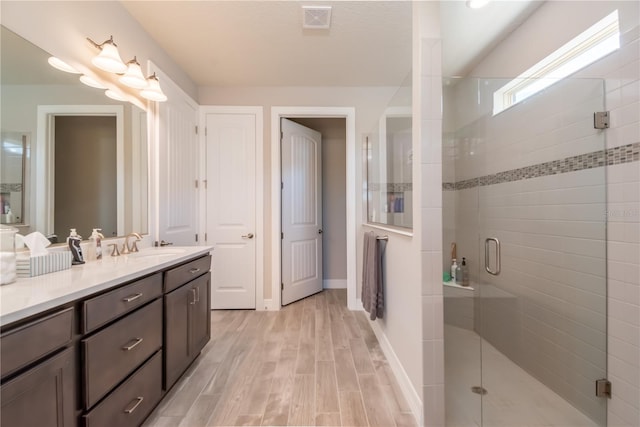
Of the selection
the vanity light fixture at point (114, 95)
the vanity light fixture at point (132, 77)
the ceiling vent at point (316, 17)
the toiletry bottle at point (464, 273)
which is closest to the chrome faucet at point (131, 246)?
the vanity light fixture at point (114, 95)

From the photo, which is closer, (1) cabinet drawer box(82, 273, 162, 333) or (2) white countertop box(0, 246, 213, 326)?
(2) white countertop box(0, 246, 213, 326)

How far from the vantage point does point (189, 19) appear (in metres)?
1.92

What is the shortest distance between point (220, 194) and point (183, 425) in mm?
2132

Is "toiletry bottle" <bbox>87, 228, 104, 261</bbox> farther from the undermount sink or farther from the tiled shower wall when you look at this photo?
the tiled shower wall

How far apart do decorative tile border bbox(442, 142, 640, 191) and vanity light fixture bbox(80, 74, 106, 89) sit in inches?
90.0

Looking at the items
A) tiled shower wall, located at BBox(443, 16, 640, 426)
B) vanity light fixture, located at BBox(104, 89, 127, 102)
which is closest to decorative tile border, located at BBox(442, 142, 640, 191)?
tiled shower wall, located at BBox(443, 16, 640, 426)

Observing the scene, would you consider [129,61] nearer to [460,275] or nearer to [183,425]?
[183,425]

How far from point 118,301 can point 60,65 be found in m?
1.37

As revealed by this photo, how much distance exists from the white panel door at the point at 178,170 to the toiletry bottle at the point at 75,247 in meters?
0.80

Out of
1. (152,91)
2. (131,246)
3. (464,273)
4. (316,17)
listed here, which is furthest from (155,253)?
(464,273)

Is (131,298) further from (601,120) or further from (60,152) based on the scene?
(601,120)

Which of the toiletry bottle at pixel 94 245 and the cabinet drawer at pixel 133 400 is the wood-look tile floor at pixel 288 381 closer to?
the cabinet drawer at pixel 133 400

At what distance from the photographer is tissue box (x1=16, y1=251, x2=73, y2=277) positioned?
42.2 inches

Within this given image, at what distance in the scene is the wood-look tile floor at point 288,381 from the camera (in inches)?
54.4
